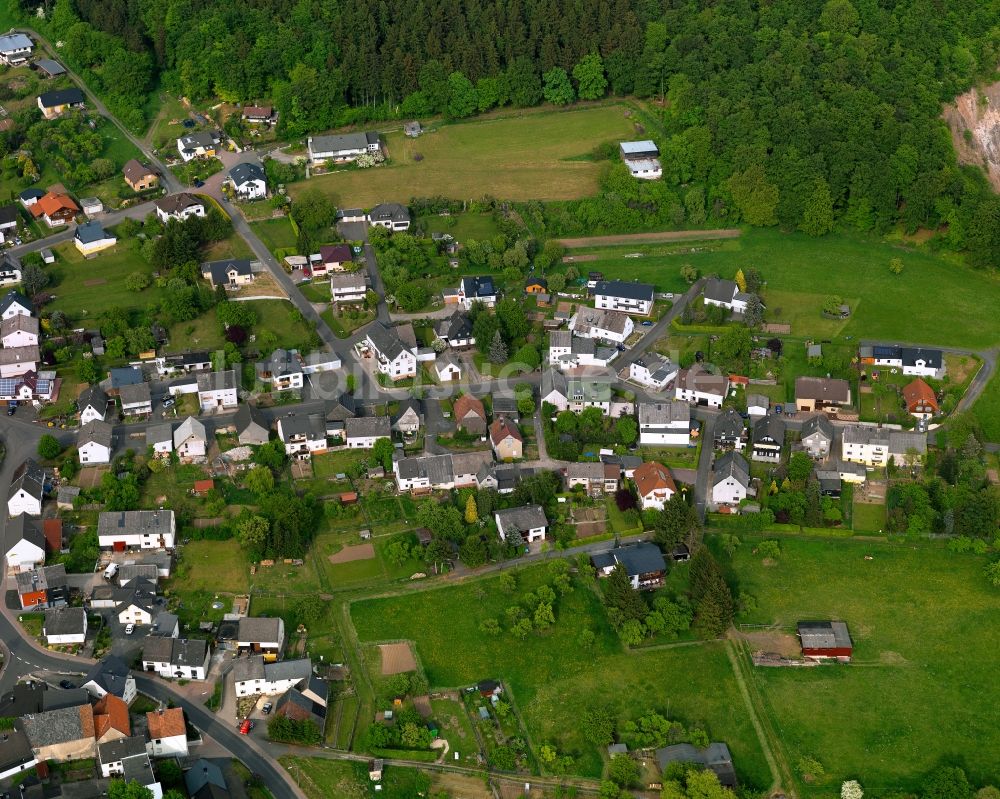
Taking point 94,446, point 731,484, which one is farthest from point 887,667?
point 94,446

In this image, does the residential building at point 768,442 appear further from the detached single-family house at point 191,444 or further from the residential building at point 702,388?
the detached single-family house at point 191,444

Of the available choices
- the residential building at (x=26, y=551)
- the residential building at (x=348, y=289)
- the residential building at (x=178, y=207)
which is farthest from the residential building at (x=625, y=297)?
the residential building at (x=26, y=551)

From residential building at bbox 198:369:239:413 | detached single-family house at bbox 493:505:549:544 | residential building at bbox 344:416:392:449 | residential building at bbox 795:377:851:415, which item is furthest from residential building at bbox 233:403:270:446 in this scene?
residential building at bbox 795:377:851:415

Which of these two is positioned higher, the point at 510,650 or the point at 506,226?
the point at 506,226

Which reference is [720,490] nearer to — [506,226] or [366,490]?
[366,490]

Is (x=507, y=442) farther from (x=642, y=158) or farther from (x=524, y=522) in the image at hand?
(x=642, y=158)

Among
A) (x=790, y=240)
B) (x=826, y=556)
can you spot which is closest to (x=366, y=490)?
(x=826, y=556)

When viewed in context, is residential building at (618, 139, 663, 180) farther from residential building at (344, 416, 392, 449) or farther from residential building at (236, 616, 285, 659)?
residential building at (236, 616, 285, 659)
